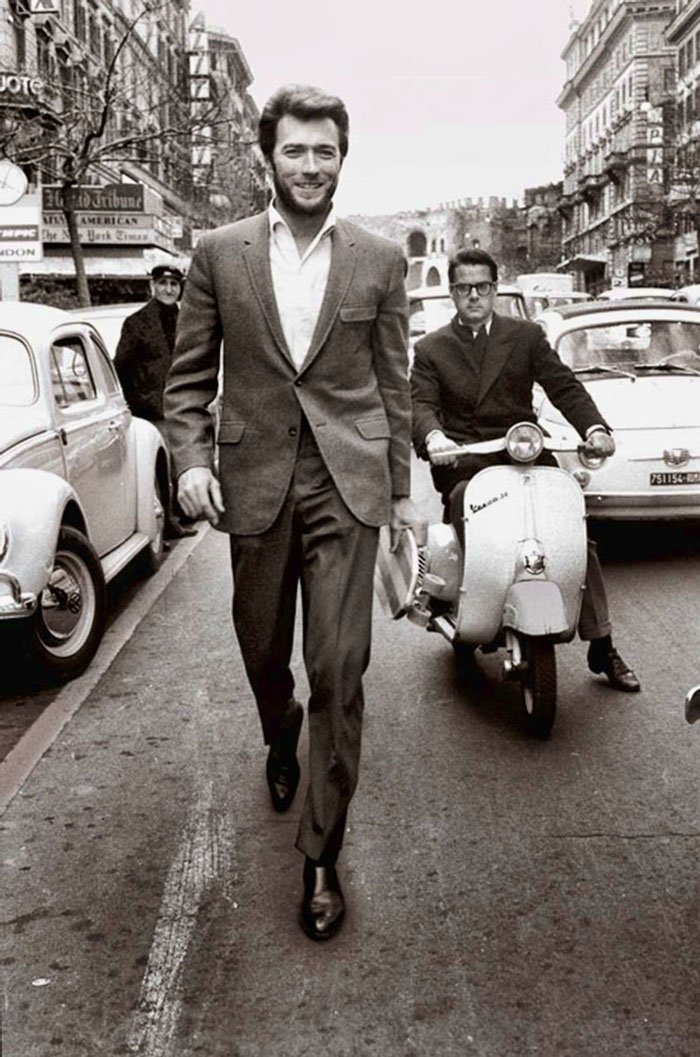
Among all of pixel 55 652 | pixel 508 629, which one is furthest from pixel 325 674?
pixel 55 652

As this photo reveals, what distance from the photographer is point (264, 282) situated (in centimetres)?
373

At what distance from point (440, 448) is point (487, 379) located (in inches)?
23.3

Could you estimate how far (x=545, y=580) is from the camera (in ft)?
17.8

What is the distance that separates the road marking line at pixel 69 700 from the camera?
201 inches

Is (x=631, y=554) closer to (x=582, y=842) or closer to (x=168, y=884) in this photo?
(x=582, y=842)

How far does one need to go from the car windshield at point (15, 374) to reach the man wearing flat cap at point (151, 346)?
286 centimetres

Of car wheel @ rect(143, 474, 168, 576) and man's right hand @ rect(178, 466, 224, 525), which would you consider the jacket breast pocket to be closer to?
man's right hand @ rect(178, 466, 224, 525)

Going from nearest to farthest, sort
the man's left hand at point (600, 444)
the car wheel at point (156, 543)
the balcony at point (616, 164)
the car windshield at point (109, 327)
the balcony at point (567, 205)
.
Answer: the man's left hand at point (600, 444) < the car wheel at point (156, 543) < the car windshield at point (109, 327) < the balcony at point (616, 164) < the balcony at point (567, 205)

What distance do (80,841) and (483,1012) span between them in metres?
1.65

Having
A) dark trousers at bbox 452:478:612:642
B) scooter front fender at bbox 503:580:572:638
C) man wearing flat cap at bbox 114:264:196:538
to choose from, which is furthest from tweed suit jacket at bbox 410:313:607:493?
man wearing flat cap at bbox 114:264:196:538

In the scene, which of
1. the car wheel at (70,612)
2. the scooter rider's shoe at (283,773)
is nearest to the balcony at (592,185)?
the car wheel at (70,612)

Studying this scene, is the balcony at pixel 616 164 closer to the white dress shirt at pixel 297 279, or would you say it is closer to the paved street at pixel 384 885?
the paved street at pixel 384 885

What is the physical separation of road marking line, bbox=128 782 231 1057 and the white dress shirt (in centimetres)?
151

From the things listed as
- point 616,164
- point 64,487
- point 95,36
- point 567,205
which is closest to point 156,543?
point 64,487
